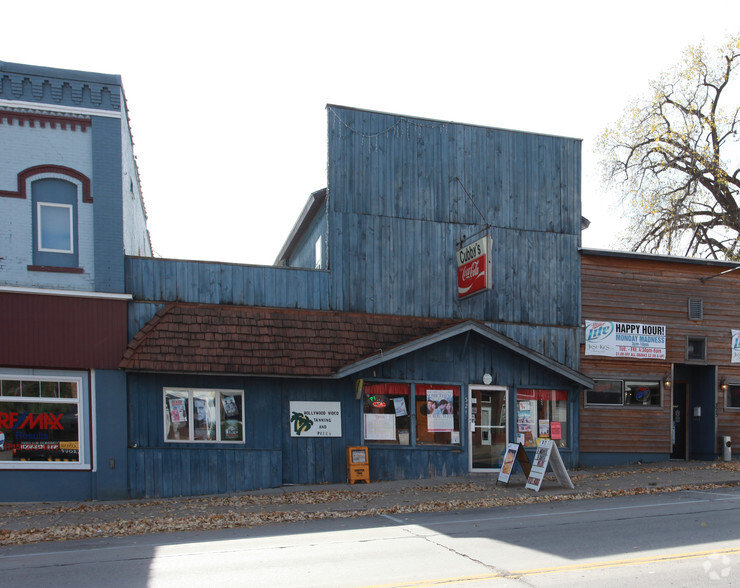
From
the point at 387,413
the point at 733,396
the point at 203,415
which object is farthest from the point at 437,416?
the point at 733,396

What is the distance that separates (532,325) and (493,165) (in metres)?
4.31

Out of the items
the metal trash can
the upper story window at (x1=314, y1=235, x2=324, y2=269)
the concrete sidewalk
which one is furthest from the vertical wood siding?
the metal trash can

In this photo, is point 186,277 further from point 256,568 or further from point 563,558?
point 563,558

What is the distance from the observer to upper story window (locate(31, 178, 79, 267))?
13461mm

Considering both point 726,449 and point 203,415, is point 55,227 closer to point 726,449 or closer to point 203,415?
point 203,415

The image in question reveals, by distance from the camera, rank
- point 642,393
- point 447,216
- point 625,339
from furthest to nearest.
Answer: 1. point 642,393
2. point 625,339
3. point 447,216

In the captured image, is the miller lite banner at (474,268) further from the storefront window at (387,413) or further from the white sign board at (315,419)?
the white sign board at (315,419)

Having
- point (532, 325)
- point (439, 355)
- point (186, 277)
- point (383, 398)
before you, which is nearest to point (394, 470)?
point (383, 398)

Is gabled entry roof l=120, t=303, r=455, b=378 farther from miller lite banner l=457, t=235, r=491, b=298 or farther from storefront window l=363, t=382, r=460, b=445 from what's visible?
miller lite banner l=457, t=235, r=491, b=298

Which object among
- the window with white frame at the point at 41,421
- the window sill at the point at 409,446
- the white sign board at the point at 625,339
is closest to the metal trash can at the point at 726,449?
the white sign board at the point at 625,339

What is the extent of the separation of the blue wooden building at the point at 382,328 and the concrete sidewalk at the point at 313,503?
0.95m

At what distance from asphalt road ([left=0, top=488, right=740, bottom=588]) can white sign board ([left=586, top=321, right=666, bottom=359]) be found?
22.9ft

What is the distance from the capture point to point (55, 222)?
1366 centimetres

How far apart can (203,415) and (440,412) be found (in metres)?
5.52
